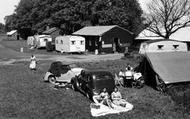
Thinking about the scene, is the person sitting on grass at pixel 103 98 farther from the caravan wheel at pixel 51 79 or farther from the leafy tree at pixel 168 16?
the leafy tree at pixel 168 16

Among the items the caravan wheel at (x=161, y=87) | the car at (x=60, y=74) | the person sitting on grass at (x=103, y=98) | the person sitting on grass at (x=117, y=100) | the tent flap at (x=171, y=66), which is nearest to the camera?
the person sitting on grass at (x=117, y=100)

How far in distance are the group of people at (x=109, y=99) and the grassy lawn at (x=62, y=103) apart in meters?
0.59

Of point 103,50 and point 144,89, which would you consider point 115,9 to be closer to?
point 103,50

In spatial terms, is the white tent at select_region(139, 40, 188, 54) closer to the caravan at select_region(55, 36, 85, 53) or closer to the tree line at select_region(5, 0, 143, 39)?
the caravan at select_region(55, 36, 85, 53)

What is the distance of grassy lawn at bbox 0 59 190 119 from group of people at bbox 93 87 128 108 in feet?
1.95

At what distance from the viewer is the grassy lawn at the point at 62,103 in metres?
12.5

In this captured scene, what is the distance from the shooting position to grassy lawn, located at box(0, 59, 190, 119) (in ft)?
41.0

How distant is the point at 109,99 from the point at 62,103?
8.12 ft

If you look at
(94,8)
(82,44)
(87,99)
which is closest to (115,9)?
(94,8)

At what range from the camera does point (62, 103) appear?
14539 millimetres

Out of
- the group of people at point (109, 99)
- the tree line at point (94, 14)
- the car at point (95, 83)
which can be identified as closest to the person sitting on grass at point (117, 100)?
the group of people at point (109, 99)

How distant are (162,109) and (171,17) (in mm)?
33948

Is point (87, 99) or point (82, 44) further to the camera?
point (82, 44)

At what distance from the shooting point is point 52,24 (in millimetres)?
58031
